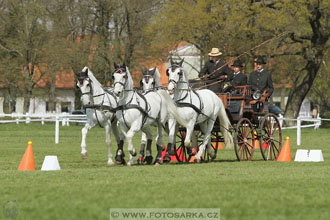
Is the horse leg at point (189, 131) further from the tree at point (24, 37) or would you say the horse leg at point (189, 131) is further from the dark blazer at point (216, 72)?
the tree at point (24, 37)

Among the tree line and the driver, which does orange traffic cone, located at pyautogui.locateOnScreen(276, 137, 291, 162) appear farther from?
the tree line

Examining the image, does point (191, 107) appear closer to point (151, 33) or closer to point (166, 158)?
point (166, 158)

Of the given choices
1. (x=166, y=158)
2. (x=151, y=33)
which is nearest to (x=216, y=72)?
(x=166, y=158)

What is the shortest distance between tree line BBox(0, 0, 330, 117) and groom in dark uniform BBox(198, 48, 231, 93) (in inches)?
761

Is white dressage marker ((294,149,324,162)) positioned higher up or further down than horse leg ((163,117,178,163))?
further down

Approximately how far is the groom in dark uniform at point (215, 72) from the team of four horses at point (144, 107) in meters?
1.05

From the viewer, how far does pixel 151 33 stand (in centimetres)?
4078

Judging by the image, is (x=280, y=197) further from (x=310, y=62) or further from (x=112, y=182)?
(x=310, y=62)

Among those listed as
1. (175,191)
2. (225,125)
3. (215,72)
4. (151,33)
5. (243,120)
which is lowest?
(175,191)

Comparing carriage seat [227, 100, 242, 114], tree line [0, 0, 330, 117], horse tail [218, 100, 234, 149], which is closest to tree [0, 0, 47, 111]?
tree line [0, 0, 330, 117]

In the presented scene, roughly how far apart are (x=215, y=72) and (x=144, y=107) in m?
2.84

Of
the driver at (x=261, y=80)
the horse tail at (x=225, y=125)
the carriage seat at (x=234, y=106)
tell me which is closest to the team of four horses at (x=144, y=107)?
the horse tail at (x=225, y=125)

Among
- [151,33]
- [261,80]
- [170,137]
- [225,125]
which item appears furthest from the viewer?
[151,33]

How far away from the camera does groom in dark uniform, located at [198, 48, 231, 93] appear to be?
55.2ft
